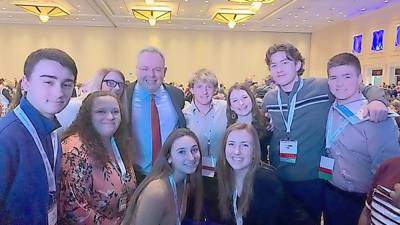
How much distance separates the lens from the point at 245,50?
20.7m

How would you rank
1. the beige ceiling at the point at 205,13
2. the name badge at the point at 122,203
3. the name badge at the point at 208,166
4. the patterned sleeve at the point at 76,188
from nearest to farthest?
1. the patterned sleeve at the point at 76,188
2. the name badge at the point at 122,203
3. the name badge at the point at 208,166
4. the beige ceiling at the point at 205,13

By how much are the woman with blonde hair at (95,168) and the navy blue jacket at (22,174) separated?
1.51 ft

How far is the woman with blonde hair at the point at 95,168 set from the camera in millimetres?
1875

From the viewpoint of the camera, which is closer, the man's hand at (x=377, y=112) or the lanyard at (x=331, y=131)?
the man's hand at (x=377, y=112)

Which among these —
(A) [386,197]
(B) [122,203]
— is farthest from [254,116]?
(A) [386,197]

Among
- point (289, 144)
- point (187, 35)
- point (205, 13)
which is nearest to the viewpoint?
point (289, 144)

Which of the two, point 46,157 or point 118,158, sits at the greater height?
point 46,157

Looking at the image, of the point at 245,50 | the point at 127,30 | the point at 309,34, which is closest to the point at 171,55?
the point at 127,30

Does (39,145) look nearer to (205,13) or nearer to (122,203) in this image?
(122,203)

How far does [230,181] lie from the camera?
2197 millimetres

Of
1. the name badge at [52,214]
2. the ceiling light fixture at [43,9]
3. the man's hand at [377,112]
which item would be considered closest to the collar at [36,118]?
the name badge at [52,214]

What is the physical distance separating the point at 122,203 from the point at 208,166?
673 millimetres

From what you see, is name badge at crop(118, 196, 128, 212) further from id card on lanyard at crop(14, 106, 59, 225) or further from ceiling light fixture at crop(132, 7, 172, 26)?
ceiling light fixture at crop(132, 7, 172, 26)

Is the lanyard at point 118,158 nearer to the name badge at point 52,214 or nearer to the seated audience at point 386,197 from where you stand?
the name badge at point 52,214
